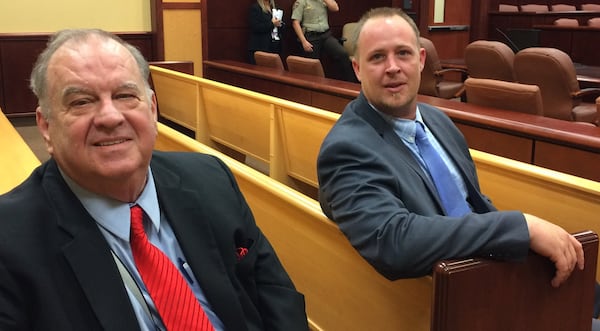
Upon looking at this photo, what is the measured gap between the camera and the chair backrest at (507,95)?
9.73 ft

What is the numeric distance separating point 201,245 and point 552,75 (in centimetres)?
399

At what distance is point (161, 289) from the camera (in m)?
1.20

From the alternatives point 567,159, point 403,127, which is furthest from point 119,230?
point 567,159

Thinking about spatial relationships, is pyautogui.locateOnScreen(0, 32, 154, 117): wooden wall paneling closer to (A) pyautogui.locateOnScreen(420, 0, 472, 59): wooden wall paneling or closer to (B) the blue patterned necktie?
(A) pyautogui.locateOnScreen(420, 0, 472, 59): wooden wall paneling

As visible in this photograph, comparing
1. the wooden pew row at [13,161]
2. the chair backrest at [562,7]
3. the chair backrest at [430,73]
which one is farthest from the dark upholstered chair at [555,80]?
the chair backrest at [562,7]

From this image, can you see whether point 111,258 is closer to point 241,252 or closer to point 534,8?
point 241,252

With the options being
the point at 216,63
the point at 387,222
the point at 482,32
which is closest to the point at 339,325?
the point at 387,222

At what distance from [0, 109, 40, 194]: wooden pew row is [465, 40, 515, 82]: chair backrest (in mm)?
3826

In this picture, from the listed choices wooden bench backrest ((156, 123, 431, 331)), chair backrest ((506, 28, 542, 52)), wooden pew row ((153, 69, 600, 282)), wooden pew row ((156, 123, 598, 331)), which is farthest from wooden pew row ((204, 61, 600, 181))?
chair backrest ((506, 28, 542, 52))

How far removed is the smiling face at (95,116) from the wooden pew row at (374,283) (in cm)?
68

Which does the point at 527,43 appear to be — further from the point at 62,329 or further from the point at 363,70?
the point at 62,329

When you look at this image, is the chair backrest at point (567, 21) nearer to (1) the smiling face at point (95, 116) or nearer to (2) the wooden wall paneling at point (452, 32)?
(2) the wooden wall paneling at point (452, 32)

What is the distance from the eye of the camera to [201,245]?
51.0 inches

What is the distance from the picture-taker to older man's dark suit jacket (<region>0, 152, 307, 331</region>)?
1.07m
